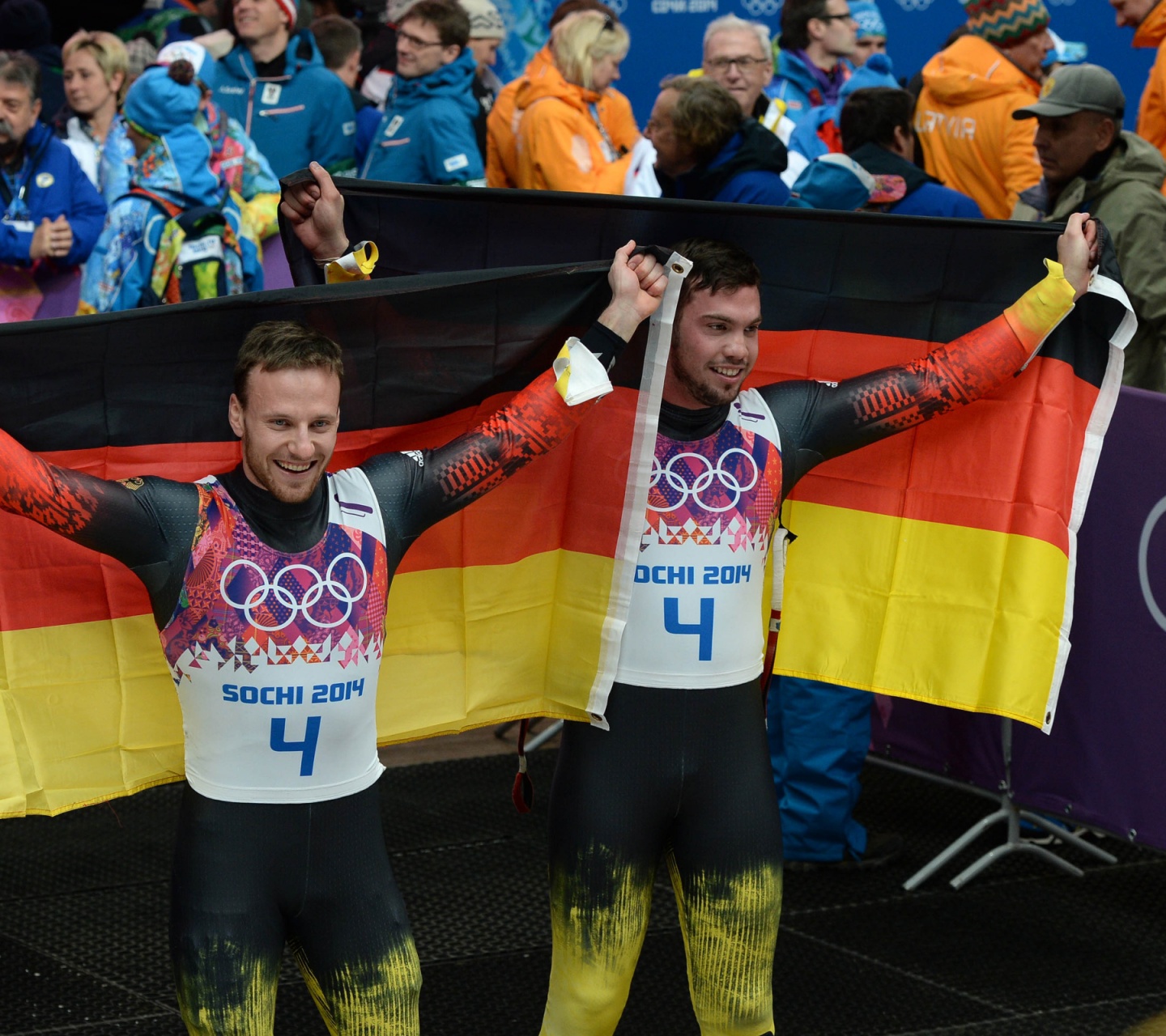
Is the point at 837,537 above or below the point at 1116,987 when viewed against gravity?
above

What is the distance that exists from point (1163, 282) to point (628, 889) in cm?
296

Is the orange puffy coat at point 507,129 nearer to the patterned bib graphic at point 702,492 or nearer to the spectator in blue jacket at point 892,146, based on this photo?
the spectator in blue jacket at point 892,146

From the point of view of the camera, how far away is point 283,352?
3098mm

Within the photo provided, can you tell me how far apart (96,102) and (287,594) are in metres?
5.47

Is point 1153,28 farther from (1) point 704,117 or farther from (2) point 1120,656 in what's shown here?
(2) point 1120,656

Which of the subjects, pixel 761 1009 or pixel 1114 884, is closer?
pixel 761 1009

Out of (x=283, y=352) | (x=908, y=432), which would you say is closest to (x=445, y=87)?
(x=908, y=432)

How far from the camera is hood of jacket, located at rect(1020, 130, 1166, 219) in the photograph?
5465mm

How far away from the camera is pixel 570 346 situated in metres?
3.42

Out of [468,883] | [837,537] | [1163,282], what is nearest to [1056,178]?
[1163,282]

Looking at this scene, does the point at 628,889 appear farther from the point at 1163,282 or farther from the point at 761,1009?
the point at 1163,282

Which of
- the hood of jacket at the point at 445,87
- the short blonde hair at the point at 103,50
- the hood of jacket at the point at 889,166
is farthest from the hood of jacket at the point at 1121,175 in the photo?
the short blonde hair at the point at 103,50

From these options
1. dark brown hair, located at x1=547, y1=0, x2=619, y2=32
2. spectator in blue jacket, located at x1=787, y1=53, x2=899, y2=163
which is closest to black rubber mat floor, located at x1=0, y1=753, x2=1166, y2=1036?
spectator in blue jacket, located at x1=787, y1=53, x2=899, y2=163

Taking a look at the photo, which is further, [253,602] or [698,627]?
[698,627]
